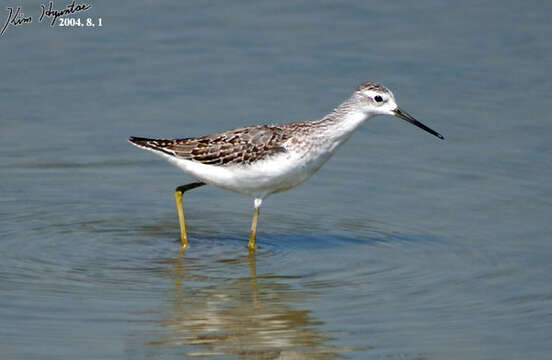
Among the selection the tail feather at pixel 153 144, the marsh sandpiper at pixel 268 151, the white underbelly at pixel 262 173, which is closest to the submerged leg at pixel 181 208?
the marsh sandpiper at pixel 268 151

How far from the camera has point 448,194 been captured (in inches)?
511

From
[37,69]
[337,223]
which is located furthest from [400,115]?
[37,69]

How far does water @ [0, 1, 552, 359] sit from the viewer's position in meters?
9.41

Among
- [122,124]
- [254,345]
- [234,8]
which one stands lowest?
[254,345]

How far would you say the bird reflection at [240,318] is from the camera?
353 inches

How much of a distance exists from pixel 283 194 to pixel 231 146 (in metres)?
1.78

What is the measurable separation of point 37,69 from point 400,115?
6161mm

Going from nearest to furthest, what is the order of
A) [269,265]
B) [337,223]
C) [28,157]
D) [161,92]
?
[269,265] → [337,223] → [28,157] → [161,92]

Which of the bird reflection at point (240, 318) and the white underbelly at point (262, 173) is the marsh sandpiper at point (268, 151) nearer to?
the white underbelly at point (262, 173)

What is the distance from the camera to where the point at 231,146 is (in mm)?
11820

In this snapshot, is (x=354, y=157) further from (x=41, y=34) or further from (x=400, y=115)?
(x=41, y=34)

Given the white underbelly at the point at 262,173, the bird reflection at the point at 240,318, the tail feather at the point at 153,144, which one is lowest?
the bird reflection at the point at 240,318

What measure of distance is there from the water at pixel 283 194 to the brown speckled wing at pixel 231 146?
87cm

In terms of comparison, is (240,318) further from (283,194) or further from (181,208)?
(283,194)
